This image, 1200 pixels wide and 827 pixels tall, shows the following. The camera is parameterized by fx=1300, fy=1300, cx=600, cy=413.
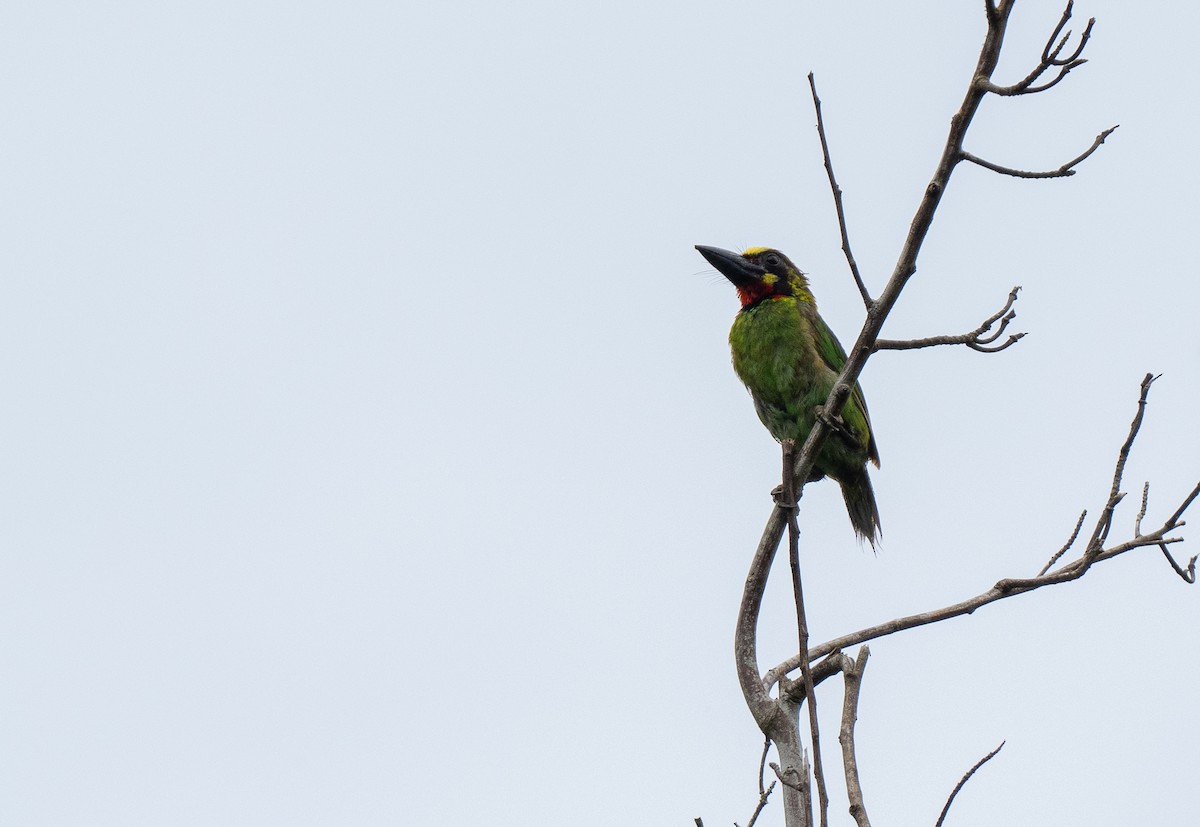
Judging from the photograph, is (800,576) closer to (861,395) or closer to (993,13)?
(993,13)

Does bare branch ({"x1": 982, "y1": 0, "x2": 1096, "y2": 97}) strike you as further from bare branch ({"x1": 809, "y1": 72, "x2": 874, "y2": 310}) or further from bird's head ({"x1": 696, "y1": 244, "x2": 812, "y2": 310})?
bird's head ({"x1": 696, "y1": 244, "x2": 812, "y2": 310})

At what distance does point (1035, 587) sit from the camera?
9.70 feet

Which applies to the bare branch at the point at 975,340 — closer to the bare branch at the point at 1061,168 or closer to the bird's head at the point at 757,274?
the bare branch at the point at 1061,168

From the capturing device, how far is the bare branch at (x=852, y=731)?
2377mm

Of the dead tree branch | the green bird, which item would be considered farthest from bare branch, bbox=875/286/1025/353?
the green bird

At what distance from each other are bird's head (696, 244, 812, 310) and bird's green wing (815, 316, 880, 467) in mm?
225

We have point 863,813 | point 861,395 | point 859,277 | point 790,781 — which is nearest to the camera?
point 863,813

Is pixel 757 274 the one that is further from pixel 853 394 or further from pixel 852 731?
pixel 852 731

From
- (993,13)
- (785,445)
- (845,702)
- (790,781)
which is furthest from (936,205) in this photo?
(790,781)

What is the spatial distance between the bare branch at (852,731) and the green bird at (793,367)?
243cm

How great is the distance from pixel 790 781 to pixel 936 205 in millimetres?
1253

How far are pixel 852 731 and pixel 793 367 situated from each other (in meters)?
3.01

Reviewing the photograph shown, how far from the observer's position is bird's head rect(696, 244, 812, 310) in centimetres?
582

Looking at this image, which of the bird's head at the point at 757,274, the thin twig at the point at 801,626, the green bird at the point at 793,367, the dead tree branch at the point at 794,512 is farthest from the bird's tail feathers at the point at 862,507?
the thin twig at the point at 801,626
